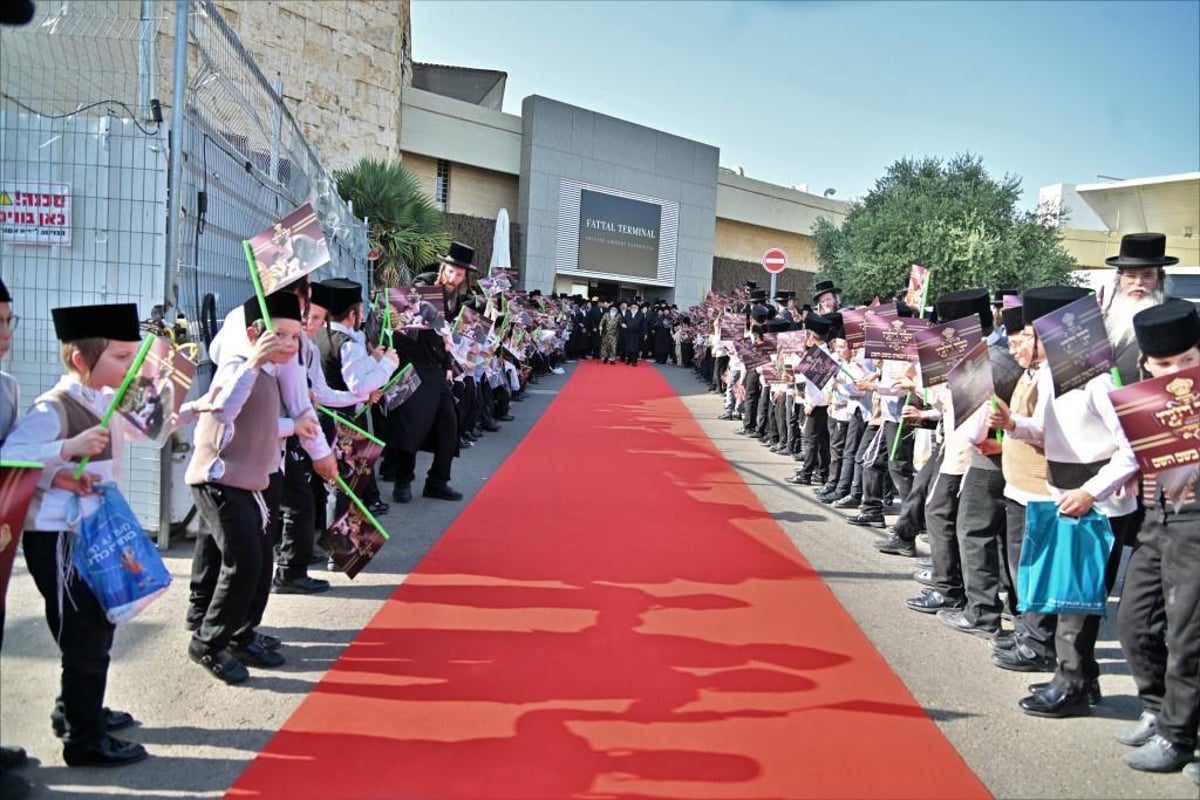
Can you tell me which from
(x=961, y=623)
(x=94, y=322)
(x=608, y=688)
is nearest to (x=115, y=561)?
(x=94, y=322)

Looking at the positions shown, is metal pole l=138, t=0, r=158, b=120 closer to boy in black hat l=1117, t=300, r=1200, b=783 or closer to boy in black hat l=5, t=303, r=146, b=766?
boy in black hat l=5, t=303, r=146, b=766

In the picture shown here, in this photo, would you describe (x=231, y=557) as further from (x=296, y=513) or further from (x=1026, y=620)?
(x=1026, y=620)

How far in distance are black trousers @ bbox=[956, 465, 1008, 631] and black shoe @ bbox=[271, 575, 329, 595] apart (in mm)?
3933

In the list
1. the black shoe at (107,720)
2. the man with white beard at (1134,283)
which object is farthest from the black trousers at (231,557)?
the man with white beard at (1134,283)

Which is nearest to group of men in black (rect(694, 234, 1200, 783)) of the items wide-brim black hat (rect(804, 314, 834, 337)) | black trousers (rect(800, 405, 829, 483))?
wide-brim black hat (rect(804, 314, 834, 337))

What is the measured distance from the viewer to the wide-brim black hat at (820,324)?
30.7 feet

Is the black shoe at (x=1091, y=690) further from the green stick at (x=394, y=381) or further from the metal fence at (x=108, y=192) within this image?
the metal fence at (x=108, y=192)

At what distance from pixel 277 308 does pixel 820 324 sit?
660 cm

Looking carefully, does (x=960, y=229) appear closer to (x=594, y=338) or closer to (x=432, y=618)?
(x=594, y=338)

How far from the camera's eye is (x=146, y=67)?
5844mm

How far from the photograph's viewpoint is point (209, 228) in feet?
21.8

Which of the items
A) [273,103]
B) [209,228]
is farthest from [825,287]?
[209,228]

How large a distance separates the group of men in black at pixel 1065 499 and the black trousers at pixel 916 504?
1 cm

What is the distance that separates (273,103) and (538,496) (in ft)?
15.6
